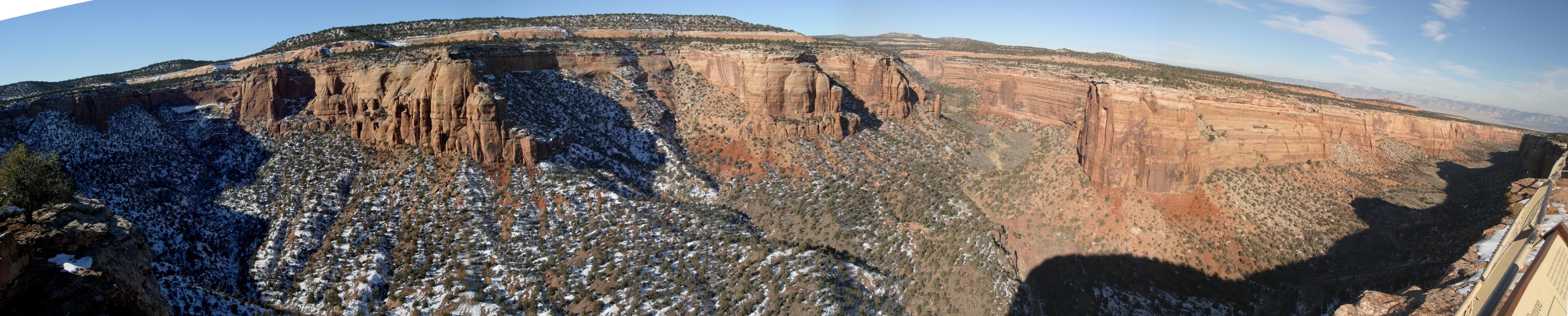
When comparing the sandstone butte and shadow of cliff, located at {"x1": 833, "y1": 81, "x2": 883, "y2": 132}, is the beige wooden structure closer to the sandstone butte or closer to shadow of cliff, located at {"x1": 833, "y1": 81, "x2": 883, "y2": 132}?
the sandstone butte

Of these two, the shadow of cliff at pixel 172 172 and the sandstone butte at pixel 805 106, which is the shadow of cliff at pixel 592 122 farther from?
the shadow of cliff at pixel 172 172

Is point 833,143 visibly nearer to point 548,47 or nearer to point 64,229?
point 548,47

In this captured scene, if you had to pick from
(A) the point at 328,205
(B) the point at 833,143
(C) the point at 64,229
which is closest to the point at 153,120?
(A) the point at 328,205

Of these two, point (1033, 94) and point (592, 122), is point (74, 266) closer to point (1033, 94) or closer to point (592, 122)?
point (592, 122)

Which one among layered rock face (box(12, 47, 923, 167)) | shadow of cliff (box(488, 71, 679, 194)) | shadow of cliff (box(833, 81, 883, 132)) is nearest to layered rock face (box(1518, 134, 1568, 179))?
shadow of cliff (box(833, 81, 883, 132))

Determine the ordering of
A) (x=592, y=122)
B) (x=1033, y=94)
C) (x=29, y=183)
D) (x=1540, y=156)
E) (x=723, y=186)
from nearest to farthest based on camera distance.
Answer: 1. (x=29, y=183)
2. (x=1540, y=156)
3. (x=723, y=186)
4. (x=592, y=122)
5. (x=1033, y=94)

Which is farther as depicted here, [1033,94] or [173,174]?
[1033,94]

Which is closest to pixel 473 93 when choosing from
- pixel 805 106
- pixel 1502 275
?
pixel 805 106

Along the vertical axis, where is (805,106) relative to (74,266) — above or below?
above

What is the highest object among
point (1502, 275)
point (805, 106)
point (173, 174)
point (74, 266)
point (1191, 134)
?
point (805, 106)
